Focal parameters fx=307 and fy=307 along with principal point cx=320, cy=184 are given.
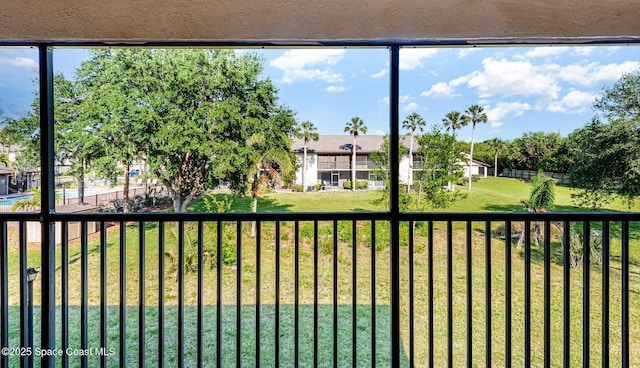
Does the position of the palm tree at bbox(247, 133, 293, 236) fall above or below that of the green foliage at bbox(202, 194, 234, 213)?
above

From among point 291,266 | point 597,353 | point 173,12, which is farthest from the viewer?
point 291,266

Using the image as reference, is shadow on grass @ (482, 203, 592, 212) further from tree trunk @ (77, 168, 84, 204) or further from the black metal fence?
tree trunk @ (77, 168, 84, 204)

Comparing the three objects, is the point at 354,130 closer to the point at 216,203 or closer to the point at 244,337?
the point at 216,203

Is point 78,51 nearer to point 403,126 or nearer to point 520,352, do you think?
point 403,126

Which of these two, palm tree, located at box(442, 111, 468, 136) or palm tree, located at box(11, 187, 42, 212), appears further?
palm tree, located at box(442, 111, 468, 136)

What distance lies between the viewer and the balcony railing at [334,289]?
152 cm

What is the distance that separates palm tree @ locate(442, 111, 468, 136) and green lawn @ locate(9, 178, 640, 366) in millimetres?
377

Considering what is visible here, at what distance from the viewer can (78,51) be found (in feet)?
5.69

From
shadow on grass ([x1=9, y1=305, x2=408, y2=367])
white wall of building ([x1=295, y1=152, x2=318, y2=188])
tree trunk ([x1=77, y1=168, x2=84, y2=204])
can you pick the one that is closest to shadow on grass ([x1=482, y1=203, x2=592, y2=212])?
shadow on grass ([x1=9, y1=305, x2=408, y2=367])

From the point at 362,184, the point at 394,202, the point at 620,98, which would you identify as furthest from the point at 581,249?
the point at 362,184

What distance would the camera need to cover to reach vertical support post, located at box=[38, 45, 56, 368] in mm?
1520

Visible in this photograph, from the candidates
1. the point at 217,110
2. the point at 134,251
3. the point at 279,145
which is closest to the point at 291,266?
the point at 279,145

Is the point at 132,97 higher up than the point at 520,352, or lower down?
higher up

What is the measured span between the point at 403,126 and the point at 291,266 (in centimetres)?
115
